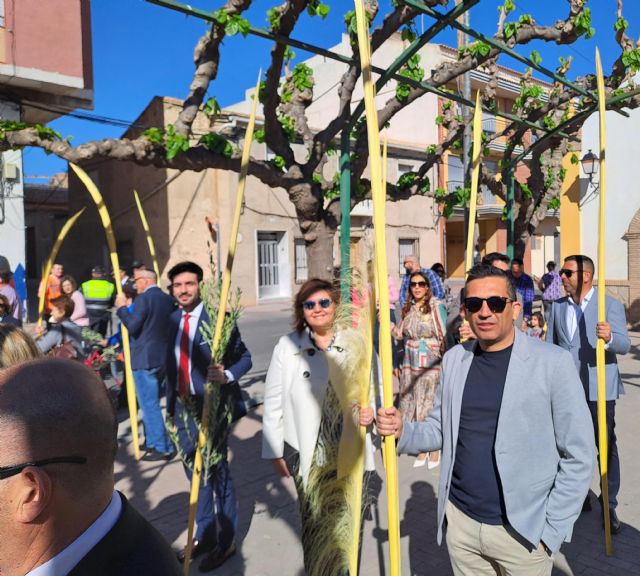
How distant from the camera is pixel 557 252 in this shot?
108 feet

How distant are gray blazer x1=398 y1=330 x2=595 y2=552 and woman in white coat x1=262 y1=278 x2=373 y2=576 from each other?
573 millimetres

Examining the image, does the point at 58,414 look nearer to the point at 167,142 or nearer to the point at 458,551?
the point at 458,551

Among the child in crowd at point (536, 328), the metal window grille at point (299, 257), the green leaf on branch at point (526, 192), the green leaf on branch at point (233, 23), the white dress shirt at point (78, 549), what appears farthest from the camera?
the metal window grille at point (299, 257)

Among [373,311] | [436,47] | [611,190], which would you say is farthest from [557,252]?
[373,311]

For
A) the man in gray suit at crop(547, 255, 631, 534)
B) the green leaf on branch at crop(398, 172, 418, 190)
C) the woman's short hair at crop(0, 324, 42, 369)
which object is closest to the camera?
the woman's short hair at crop(0, 324, 42, 369)

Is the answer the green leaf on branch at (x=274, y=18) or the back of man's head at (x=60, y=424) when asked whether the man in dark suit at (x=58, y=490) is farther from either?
the green leaf on branch at (x=274, y=18)

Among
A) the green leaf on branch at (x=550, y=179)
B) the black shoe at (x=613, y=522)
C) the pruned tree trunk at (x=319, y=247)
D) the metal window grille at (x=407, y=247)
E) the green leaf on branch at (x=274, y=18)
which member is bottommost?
the black shoe at (x=613, y=522)

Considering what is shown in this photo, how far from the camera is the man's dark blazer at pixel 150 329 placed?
5348 millimetres

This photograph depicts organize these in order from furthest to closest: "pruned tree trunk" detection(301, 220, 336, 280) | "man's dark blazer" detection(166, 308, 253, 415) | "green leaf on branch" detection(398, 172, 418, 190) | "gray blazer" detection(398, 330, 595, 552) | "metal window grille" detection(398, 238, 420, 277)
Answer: "metal window grille" detection(398, 238, 420, 277) < "green leaf on branch" detection(398, 172, 418, 190) < "pruned tree trunk" detection(301, 220, 336, 280) < "man's dark blazer" detection(166, 308, 253, 415) < "gray blazer" detection(398, 330, 595, 552)

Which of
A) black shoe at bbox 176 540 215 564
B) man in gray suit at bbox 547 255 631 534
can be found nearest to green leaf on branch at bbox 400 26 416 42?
man in gray suit at bbox 547 255 631 534

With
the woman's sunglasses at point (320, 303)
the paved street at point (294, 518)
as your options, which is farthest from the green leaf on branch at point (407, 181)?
the woman's sunglasses at point (320, 303)

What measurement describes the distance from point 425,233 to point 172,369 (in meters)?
23.5

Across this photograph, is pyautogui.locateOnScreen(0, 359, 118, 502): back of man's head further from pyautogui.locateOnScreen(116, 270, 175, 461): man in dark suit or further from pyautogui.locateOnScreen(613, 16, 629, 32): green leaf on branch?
pyautogui.locateOnScreen(613, 16, 629, 32): green leaf on branch

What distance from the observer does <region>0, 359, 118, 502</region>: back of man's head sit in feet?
3.67
